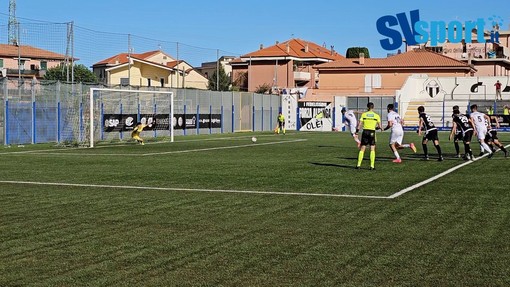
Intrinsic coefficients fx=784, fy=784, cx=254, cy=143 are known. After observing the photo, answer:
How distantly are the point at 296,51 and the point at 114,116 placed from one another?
61.5 metres

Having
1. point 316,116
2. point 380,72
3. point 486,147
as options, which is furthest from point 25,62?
point 486,147

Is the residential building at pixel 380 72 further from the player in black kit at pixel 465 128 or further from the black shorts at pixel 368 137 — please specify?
the black shorts at pixel 368 137

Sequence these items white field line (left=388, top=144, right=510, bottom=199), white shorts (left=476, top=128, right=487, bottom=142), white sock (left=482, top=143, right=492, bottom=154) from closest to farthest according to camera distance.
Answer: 1. white field line (left=388, top=144, right=510, bottom=199)
2. white sock (left=482, top=143, right=492, bottom=154)
3. white shorts (left=476, top=128, right=487, bottom=142)

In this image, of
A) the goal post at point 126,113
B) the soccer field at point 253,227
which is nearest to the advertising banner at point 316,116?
the goal post at point 126,113

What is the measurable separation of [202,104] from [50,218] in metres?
40.8

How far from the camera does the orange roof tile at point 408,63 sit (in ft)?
267

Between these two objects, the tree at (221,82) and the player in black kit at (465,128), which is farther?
the tree at (221,82)

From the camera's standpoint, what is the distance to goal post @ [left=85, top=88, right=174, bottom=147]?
38688 millimetres

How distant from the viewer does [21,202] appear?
43.4ft

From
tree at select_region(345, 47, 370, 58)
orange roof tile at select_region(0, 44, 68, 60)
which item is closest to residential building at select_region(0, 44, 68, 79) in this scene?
orange roof tile at select_region(0, 44, 68, 60)

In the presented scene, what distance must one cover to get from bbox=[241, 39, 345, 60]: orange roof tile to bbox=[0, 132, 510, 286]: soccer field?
248 ft

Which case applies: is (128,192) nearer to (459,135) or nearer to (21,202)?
(21,202)

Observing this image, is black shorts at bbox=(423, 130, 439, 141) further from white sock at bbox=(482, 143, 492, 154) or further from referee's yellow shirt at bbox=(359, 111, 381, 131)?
referee's yellow shirt at bbox=(359, 111, 381, 131)

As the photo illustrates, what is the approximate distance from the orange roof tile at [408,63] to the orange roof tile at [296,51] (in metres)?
11.1
